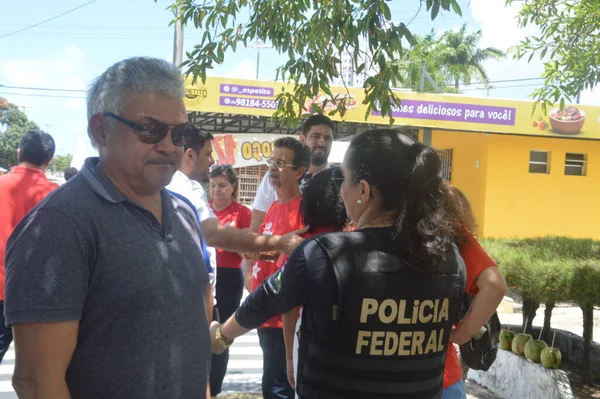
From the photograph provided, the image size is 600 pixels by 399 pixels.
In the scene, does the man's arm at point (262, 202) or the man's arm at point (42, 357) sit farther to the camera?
the man's arm at point (262, 202)

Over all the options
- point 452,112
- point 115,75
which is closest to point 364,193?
point 115,75

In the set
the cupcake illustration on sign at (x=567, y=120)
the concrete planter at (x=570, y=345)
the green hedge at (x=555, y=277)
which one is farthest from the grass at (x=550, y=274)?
the cupcake illustration on sign at (x=567, y=120)

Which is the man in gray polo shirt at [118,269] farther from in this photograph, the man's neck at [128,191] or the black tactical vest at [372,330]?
the black tactical vest at [372,330]

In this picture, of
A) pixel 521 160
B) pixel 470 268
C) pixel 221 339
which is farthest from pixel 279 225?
pixel 521 160

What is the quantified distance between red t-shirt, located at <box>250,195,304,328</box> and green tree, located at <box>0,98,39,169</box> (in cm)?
5784

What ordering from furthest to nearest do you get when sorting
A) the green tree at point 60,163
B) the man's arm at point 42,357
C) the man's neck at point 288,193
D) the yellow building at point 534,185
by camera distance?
1. the green tree at point 60,163
2. the yellow building at point 534,185
3. the man's neck at point 288,193
4. the man's arm at point 42,357

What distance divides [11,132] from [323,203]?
63031mm

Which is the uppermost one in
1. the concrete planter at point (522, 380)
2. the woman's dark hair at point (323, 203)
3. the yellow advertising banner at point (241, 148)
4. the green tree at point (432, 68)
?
the green tree at point (432, 68)

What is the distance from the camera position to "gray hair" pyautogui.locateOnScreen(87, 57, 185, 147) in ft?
5.39

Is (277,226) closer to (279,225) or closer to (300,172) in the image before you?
(279,225)

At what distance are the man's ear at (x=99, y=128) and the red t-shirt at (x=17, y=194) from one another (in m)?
2.37

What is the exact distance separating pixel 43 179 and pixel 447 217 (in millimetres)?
3313

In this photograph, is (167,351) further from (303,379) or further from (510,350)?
(510,350)

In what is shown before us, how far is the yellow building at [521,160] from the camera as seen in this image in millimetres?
15297
